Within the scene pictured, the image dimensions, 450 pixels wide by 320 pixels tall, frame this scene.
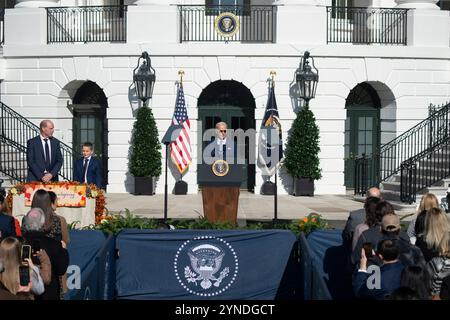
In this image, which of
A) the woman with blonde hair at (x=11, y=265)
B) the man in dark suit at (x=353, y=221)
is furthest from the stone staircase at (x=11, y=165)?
the woman with blonde hair at (x=11, y=265)

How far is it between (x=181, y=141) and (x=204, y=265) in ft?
42.4

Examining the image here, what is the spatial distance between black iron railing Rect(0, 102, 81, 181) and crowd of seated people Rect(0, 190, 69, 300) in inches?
560

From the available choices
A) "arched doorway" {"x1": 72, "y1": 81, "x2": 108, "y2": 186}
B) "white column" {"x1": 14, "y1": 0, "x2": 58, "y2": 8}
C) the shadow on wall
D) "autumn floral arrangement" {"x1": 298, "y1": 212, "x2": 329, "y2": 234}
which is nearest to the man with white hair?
"autumn floral arrangement" {"x1": 298, "y1": 212, "x2": 329, "y2": 234}

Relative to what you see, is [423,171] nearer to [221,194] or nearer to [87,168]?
[221,194]

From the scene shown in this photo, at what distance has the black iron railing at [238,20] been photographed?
87.5 ft

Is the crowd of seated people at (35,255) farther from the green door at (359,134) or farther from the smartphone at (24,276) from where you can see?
the green door at (359,134)

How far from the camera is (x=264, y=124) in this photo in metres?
24.3

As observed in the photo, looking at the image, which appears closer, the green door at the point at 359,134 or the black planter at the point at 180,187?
the black planter at the point at 180,187

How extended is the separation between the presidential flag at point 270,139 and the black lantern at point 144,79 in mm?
3691

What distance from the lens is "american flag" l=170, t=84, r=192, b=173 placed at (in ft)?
80.3

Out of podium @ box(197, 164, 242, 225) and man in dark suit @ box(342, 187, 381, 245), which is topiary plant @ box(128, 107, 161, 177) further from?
man in dark suit @ box(342, 187, 381, 245)

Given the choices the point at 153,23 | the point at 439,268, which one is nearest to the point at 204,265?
the point at 439,268

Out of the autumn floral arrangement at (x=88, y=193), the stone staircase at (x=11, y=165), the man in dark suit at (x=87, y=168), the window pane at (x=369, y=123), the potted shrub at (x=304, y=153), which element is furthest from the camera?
the window pane at (x=369, y=123)
